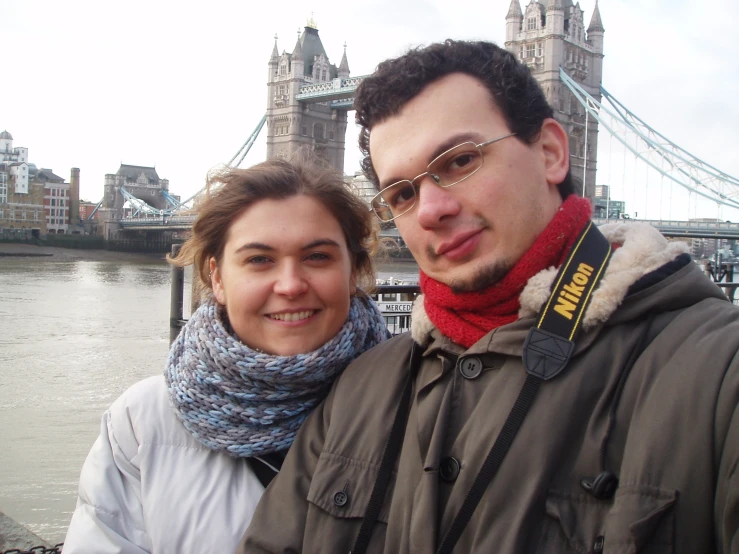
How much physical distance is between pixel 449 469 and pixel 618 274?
0.81 feet

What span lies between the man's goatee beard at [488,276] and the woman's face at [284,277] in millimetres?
312

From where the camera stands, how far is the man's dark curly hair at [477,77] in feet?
2.79

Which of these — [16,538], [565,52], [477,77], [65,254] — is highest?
[565,52]

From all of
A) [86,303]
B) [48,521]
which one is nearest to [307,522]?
[48,521]

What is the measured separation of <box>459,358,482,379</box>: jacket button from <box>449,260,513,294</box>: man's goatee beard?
0.28ft

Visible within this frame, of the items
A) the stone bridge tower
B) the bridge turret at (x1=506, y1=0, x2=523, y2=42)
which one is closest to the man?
the bridge turret at (x1=506, y1=0, x2=523, y2=42)

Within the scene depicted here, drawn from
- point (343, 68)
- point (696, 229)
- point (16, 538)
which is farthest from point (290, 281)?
point (343, 68)

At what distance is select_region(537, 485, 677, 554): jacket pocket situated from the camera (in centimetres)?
60

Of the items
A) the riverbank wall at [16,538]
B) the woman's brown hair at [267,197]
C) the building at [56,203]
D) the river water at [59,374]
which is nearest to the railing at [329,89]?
the building at [56,203]

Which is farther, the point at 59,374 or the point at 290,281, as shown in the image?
the point at 59,374

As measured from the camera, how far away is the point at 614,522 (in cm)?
62

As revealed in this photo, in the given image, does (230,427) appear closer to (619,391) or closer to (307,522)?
(307,522)

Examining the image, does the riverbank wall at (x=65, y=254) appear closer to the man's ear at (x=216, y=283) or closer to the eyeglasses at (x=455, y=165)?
the man's ear at (x=216, y=283)

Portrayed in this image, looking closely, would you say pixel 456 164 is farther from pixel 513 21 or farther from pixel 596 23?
pixel 596 23
